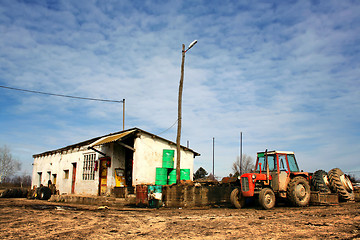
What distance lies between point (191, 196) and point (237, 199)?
Result: 2.71 metres

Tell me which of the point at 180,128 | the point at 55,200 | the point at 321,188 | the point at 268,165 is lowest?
the point at 55,200

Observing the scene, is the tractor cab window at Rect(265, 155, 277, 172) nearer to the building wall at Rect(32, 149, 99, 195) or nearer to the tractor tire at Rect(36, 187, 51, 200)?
the building wall at Rect(32, 149, 99, 195)


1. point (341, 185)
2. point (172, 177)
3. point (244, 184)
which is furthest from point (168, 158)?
point (341, 185)

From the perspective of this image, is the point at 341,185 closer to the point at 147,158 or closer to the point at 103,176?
the point at 147,158

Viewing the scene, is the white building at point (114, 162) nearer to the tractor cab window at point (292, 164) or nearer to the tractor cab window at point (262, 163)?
the tractor cab window at point (262, 163)

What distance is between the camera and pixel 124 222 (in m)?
9.25

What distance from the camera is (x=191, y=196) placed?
15.2 metres

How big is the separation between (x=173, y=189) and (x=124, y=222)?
623cm

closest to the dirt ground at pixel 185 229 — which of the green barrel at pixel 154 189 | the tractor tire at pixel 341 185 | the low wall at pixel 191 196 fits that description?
the tractor tire at pixel 341 185

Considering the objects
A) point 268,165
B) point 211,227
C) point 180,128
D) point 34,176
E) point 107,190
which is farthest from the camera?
point 34,176

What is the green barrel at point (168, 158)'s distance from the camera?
20334 millimetres

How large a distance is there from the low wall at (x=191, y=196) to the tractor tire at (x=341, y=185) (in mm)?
5262

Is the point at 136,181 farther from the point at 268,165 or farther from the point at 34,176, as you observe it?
the point at 34,176

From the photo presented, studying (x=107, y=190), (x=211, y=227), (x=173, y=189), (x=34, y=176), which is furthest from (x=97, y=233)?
(x=34, y=176)
